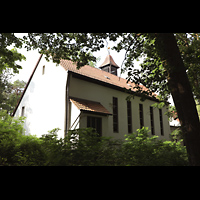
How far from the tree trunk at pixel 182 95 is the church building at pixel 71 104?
18.3 ft

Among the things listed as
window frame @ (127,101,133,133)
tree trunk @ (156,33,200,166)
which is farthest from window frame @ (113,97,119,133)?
tree trunk @ (156,33,200,166)

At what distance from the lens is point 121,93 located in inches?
695

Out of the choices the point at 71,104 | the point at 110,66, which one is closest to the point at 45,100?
the point at 71,104

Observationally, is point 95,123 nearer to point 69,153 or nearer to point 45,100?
point 45,100

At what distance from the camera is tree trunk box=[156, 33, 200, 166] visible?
199 inches

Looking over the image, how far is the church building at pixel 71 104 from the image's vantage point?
42.6 feet

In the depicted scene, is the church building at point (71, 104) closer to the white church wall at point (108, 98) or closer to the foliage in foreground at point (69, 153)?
the white church wall at point (108, 98)

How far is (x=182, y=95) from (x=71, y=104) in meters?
8.86

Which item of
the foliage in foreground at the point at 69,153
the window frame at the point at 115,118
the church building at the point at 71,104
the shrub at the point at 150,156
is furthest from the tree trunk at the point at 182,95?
the window frame at the point at 115,118

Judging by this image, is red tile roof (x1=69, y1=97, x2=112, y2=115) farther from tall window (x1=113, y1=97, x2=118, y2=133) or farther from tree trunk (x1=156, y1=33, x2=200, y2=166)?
tree trunk (x1=156, y1=33, x2=200, y2=166)

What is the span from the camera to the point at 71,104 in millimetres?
→ 13086

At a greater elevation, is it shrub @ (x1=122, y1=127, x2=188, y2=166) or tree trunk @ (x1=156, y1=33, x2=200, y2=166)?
tree trunk @ (x1=156, y1=33, x2=200, y2=166)

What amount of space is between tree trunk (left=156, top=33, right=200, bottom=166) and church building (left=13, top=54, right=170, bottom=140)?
5.59m
